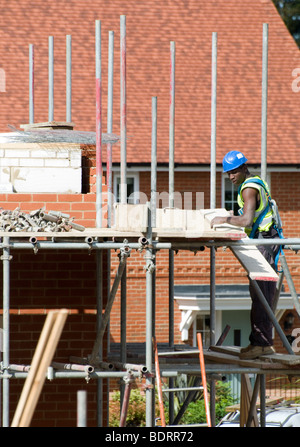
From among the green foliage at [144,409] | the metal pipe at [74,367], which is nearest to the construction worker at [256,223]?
the metal pipe at [74,367]

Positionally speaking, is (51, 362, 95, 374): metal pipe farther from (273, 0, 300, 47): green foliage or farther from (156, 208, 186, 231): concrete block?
(273, 0, 300, 47): green foliage

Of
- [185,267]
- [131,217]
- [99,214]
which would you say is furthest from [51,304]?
[185,267]

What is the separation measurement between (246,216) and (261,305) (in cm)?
102

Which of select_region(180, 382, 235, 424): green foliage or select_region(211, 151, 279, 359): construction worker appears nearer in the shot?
select_region(211, 151, 279, 359): construction worker

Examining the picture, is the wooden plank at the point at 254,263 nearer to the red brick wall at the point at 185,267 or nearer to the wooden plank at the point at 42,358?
the wooden plank at the point at 42,358

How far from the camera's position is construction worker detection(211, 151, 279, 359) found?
9516 mm

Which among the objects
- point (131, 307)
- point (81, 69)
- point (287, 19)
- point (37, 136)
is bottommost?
point (131, 307)

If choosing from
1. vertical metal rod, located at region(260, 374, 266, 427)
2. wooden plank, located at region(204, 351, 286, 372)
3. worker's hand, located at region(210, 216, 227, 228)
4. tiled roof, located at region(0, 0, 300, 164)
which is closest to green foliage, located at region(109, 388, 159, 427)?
tiled roof, located at region(0, 0, 300, 164)

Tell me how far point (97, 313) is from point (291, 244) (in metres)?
2.21

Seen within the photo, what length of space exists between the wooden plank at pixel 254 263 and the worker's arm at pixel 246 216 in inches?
11.2
